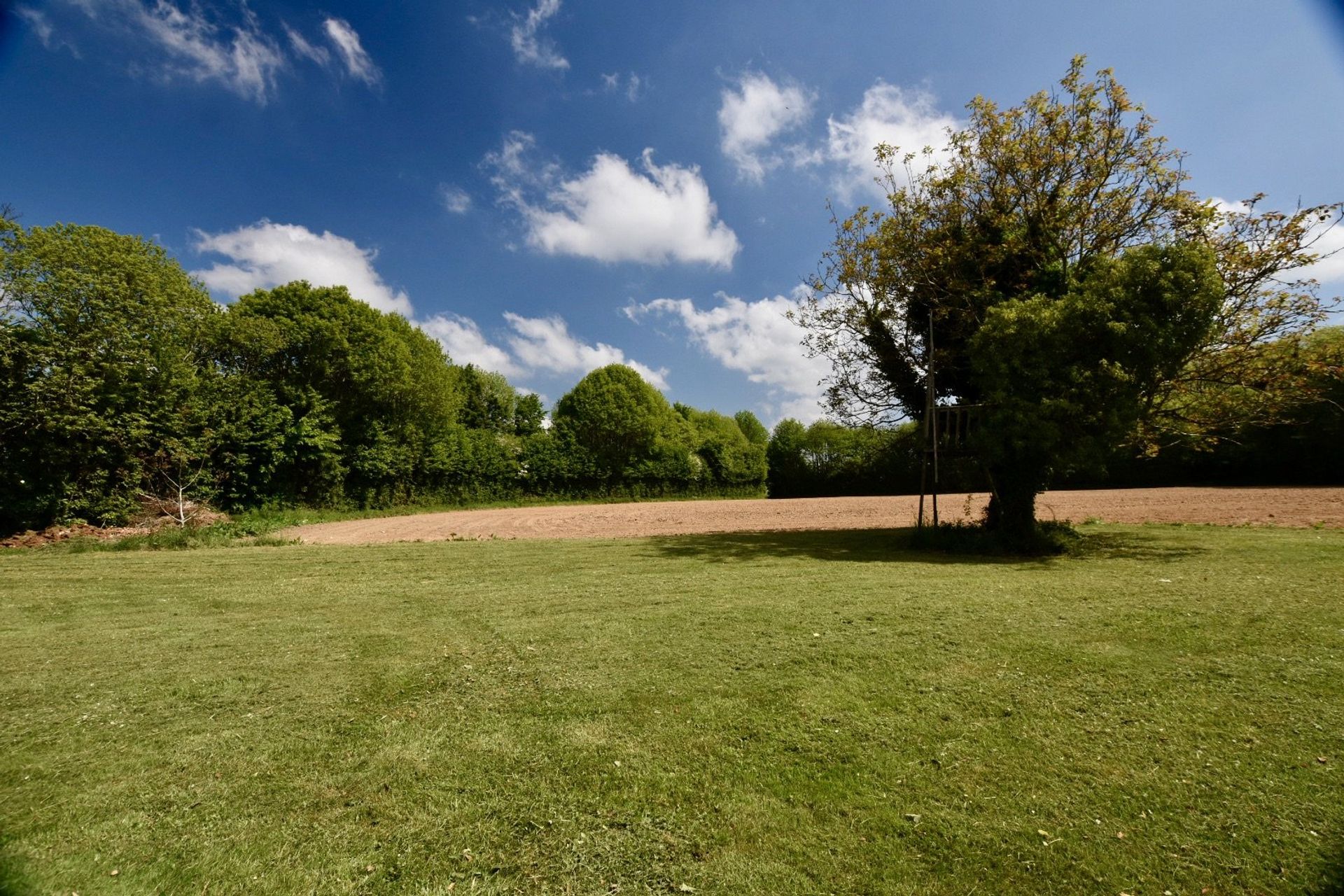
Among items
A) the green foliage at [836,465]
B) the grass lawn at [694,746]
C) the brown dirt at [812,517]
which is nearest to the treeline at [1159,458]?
the green foliage at [836,465]

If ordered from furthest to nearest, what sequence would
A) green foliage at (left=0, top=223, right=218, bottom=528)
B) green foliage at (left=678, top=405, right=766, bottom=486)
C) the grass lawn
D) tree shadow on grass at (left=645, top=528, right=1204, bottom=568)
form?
1. green foliage at (left=678, top=405, right=766, bottom=486)
2. green foliage at (left=0, top=223, right=218, bottom=528)
3. tree shadow on grass at (left=645, top=528, right=1204, bottom=568)
4. the grass lawn

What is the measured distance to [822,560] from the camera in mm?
10953

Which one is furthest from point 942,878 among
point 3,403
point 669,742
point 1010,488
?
point 3,403

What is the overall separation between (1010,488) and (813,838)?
12.5 meters

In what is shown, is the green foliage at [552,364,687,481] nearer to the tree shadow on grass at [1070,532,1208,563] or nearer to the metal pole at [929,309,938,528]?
the metal pole at [929,309,938,528]

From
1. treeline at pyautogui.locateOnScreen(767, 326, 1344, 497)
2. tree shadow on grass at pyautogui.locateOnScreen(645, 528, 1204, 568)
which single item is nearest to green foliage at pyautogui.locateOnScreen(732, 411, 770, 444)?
treeline at pyautogui.locateOnScreen(767, 326, 1344, 497)

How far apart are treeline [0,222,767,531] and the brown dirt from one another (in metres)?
3.52

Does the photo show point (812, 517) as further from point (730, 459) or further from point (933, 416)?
point (730, 459)

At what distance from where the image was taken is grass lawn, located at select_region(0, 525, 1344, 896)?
2.55 m

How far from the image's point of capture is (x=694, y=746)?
356 cm

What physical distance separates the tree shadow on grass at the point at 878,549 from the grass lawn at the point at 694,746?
12.5 ft

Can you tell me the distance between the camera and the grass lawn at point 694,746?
2547 mm

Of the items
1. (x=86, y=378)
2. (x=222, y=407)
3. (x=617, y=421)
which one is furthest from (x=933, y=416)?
(x=617, y=421)

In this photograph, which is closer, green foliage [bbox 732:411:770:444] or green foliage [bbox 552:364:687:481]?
green foliage [bbox 552:364:687:481]
